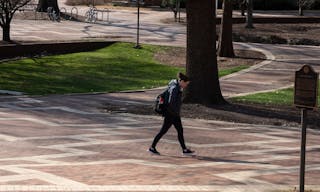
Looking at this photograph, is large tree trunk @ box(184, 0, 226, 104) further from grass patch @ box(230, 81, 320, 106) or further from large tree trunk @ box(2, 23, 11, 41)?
large tree trunk @ box(2, 23, 11, 41)

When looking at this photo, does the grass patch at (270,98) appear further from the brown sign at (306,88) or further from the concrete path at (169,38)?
the brown sign at (306,88)

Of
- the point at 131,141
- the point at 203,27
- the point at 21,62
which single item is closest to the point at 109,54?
the point at 21,62

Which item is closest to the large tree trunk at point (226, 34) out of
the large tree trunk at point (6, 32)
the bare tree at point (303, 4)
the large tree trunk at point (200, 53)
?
the large tree trunk at point (6, 32)

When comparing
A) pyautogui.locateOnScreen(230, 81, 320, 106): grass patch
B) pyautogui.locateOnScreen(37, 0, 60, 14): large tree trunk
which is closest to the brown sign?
pyautogui.locateOnScreen(230, 81, 320, 106): grass patch

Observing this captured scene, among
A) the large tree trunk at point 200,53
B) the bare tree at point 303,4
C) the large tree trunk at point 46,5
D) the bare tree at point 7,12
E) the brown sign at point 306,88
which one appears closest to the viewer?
the brown sign at point 306,88

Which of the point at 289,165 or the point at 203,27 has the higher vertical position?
the point at 203,27

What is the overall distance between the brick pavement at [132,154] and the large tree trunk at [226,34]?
15.7 meters

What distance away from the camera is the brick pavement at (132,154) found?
11.3 meters

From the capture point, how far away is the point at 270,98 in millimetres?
24016

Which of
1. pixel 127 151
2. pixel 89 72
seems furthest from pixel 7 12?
pixel 127 151

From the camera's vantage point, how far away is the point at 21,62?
31016 millimetres

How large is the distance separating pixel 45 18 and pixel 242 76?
23.6m

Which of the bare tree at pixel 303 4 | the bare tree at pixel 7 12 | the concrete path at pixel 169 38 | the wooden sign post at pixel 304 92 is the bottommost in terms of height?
the concrete path at pixel 169 38

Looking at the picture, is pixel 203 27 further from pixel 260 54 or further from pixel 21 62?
pixel 260 54
